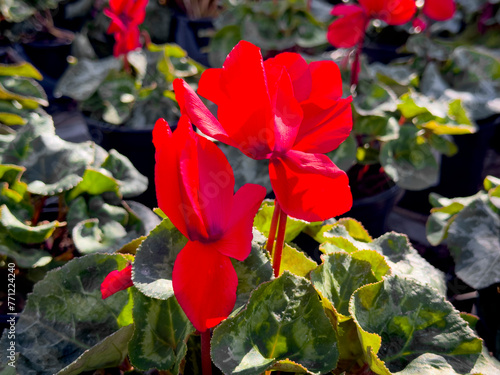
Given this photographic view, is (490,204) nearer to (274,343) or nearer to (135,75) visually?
(274,343)

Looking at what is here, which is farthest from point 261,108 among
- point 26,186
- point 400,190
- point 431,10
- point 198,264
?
point 431,10

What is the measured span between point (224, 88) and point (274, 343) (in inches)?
11.6

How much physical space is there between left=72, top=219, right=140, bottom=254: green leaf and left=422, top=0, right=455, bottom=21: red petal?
3.42 feet

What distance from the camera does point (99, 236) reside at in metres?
0.97

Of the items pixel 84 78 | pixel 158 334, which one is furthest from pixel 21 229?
pixel 84 78

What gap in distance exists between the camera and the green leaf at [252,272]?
575mm

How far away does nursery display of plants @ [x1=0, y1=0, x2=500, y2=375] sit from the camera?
1.53 ft

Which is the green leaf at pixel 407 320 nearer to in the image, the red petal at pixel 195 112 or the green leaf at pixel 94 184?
the red petal at pixel 195 112

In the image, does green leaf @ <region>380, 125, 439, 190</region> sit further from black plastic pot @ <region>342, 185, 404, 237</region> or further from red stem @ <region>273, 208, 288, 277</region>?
red stem @ <region>273, 208, 288, 277</region>

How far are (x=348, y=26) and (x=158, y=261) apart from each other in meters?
0.79

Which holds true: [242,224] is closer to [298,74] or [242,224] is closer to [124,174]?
[298,74]

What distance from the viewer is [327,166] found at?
0.47 m

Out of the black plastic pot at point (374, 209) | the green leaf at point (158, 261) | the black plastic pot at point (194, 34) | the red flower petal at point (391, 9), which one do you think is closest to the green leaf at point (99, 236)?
the green leaf at point (158, 261)

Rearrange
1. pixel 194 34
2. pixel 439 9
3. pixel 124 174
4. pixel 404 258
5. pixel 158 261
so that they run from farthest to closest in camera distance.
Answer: pixel 194 34 < pixel 439 9 < pixel 124 174 < pixel 404 258 < pixel 158 261
